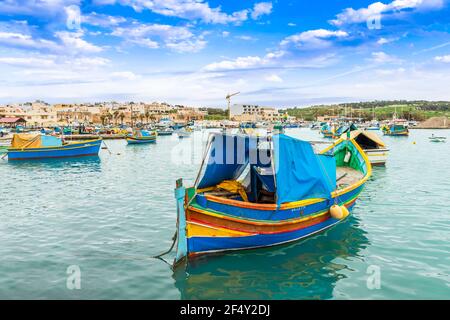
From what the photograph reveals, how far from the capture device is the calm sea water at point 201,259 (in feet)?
30.5

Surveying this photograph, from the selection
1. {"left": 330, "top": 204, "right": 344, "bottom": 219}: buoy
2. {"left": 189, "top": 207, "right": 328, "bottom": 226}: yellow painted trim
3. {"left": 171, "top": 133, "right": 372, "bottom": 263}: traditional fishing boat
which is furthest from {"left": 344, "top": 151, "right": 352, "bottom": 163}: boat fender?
{"left": 189, "top": 207, "right": 328, "bottom": 226}: yellow painted trim

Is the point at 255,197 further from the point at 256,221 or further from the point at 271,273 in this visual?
the point at 271,273

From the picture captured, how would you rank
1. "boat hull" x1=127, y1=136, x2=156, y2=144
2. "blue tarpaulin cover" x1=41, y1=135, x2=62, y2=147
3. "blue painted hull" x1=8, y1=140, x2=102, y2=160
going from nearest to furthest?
"blue painted hull" x1=8, y1=140, x2=102, y2=160, "blue tarpaulin cover" x1=41, y1=135, x2=62, y2=147, "boat hull" x1=127, y1=136, x2=156, y2=144

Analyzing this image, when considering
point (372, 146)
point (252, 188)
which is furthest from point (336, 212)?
point (372, 146)

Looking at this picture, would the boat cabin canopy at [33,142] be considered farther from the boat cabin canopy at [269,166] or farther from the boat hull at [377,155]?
the boat cabin canopy at [269,166]

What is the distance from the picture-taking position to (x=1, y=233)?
14.1 meters

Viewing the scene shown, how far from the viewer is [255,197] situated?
504 inches

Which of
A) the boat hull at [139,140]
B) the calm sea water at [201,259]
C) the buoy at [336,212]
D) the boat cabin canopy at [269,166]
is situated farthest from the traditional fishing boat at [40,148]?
the buoy at [336,212]

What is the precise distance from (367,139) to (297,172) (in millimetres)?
24097

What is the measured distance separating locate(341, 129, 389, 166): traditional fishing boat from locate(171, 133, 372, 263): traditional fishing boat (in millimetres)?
18797

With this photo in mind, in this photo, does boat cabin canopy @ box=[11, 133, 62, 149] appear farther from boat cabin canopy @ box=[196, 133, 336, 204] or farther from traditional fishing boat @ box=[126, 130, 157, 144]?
boat cabin canopy @ box=[196, 133, 336, 204]

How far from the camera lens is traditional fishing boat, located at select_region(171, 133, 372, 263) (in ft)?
34.1
